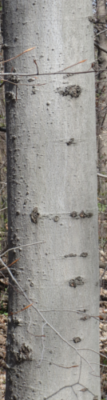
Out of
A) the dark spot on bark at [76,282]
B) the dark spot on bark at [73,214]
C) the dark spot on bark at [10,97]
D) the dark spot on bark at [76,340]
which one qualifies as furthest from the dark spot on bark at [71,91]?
the dark spot on bark at [76,340]

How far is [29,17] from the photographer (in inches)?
44.6

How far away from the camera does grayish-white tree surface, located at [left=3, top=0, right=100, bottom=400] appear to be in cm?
113

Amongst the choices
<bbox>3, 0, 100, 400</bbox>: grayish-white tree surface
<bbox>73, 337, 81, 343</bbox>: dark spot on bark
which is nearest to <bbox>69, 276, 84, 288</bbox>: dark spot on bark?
<bbox>3, 0, 100, 400</bbox>: grayish-white tree surface

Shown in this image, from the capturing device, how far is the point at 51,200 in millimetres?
1134

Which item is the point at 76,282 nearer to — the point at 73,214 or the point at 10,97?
the point at 73,214

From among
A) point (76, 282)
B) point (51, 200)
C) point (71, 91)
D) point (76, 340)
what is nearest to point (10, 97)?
point (71, 91)

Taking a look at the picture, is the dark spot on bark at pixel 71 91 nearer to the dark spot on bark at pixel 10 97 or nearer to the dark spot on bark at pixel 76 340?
the dark spot on bark at pixel 10 97

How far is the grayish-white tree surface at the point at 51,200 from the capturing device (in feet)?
3.70

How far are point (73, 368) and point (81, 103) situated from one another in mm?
841

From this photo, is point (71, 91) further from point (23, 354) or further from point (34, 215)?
point (23, 354)

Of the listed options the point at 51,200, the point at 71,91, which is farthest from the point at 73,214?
the point at 71,91

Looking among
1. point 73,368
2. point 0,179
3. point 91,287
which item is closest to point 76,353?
point 73,368

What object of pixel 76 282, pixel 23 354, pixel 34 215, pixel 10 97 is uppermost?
pixel 10 97

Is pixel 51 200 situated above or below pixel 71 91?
below
